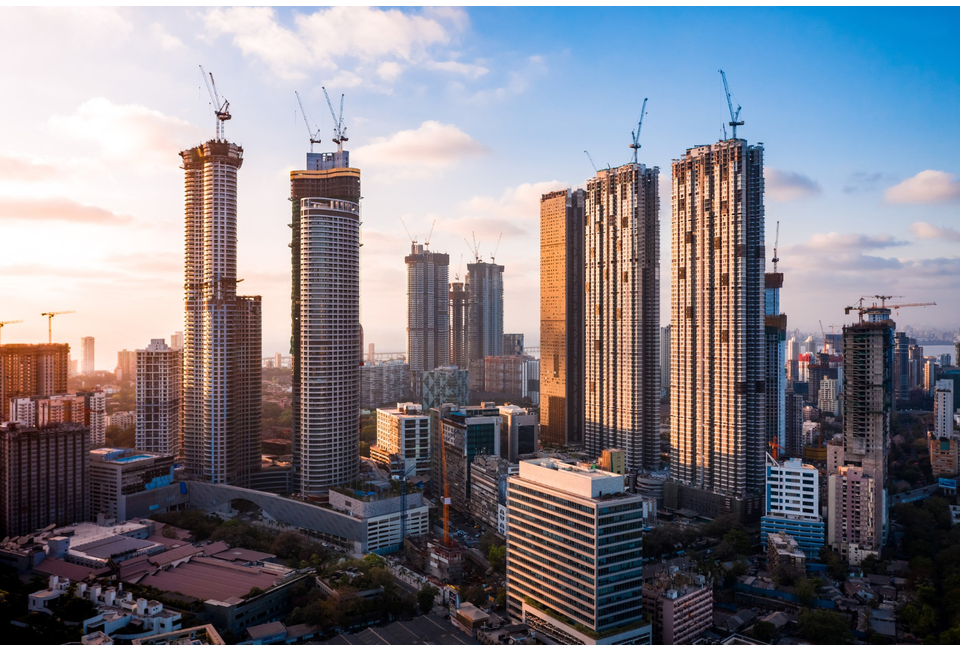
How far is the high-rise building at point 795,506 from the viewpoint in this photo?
21719 mm

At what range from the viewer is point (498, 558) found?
65.2 feet

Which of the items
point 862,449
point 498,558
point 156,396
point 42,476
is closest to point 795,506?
point 862,449

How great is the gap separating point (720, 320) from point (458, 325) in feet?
131

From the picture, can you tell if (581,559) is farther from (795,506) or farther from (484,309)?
(484,309)

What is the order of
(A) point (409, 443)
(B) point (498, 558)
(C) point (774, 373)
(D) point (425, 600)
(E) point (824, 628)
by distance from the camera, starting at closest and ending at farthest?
(E) point (824, 628), (D) point (425, 600), (B) point (498, 558), (C) point (774, 373), (A) point (409, 443)

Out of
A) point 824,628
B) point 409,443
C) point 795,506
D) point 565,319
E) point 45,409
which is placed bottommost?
point 824,628

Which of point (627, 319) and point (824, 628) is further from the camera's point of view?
point (627, 319)

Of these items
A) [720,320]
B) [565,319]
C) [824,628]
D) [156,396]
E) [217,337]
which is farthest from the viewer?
[565,319]

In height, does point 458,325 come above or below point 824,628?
above

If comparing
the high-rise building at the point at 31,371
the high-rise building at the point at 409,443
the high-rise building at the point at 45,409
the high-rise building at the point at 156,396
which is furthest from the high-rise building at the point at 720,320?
the high-rise building at the point at 31,371

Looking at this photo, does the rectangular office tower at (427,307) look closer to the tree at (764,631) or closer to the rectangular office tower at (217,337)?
the rectangular office tower at (217,337)

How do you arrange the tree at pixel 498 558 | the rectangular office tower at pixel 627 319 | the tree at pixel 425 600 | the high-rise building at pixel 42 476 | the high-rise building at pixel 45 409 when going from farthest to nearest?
the rectangular office tower at pixel 627 319, the high-rise building at pixel 45 409, the high-rise building at pixel 42 476, the tree at pixel 498 558, the tree at pixel 425 600

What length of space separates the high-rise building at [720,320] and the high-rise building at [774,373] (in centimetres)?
340

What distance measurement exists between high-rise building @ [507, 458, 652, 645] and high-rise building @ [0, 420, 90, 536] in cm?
1665
